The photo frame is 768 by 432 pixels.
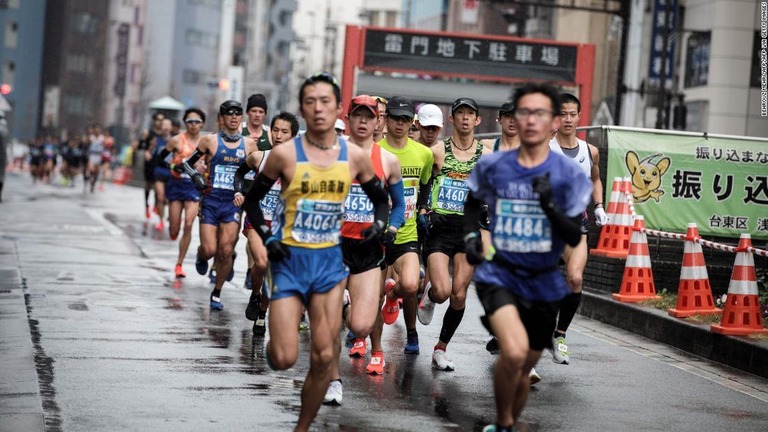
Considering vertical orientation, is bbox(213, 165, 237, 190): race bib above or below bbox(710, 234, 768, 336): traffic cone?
above

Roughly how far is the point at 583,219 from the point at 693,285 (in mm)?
3146

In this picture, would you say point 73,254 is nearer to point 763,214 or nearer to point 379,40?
point 763,214

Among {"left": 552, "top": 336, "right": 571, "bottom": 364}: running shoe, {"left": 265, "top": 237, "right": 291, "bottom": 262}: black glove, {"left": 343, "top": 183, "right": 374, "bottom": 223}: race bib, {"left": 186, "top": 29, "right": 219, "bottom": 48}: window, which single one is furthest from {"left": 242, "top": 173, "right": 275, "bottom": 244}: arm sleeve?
{"left": 186, "top": 29, "right": 219, "bottom": 48}: window

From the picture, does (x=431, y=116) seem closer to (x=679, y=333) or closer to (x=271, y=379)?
(x=271, y=379)

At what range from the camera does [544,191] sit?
7.15 metres

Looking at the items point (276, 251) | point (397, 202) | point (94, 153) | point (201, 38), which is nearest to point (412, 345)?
point (397, 202)

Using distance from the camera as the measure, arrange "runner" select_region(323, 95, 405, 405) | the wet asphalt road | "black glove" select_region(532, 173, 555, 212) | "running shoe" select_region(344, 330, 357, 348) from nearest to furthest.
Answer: "black glove" select_region(532, 173, 555, 212), the wet asphalt road, "runner" select_region(323, 95, 405, 405), "running shoe" select_region(344, 330, 357, 348)

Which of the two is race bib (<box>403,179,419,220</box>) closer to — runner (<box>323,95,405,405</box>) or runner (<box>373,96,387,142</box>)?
runner (<box>373,96,387,142</box>)

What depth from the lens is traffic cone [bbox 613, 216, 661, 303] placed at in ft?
50.1

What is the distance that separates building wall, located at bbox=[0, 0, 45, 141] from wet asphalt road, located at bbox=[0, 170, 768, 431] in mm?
93530

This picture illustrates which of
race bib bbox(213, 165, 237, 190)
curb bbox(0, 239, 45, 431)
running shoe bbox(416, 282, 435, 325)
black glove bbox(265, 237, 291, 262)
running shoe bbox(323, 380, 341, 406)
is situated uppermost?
race bib bbox(213, 165, 237, 190)

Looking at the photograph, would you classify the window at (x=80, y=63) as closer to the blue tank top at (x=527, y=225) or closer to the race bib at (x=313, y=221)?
the race bib at (x=313, y=221)

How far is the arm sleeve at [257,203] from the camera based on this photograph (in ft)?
25.6

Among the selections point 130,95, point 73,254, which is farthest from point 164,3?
point 73,254
